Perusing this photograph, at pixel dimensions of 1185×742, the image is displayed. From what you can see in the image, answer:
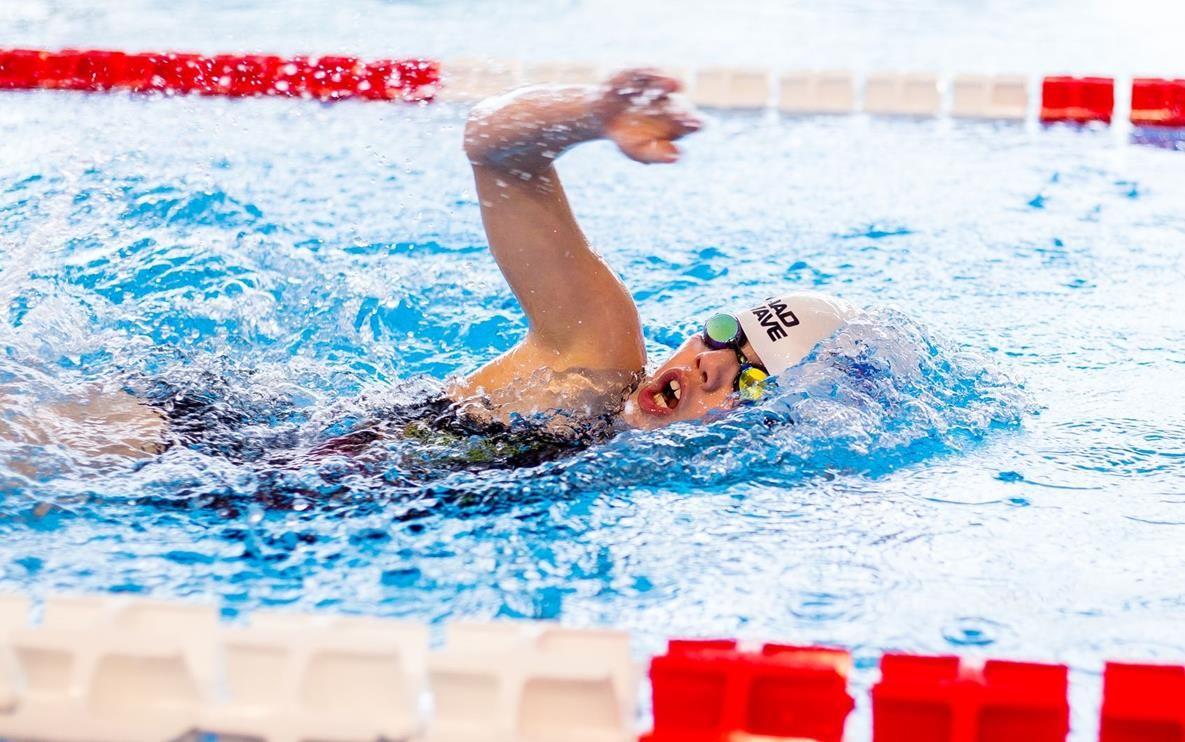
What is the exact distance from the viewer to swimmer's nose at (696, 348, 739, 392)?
2271 mm

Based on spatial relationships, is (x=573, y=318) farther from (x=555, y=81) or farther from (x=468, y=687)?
(x=555, y=81)

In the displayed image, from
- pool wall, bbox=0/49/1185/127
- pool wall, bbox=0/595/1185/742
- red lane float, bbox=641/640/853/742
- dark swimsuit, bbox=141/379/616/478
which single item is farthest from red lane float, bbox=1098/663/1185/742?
pool wall, bbox=0/49/1185/127

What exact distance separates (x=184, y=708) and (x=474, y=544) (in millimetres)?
670

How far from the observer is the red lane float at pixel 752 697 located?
1411 millimetres

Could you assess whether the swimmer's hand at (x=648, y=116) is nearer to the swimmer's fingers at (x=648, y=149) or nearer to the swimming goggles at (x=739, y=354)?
the swimmer's fingers at (x=648, y=149)

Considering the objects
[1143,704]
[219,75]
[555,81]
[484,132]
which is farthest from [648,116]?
[219,75]

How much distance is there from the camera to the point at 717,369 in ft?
7.46

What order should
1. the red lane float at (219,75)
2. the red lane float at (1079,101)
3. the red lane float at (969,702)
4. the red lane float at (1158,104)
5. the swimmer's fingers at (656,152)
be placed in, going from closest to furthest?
1. the red lane float at (969,702)
2. the swimmer's fingers at (656,152)
3. the red lane float at (1158,104)
4. the red lane float at (1079,101)
5. the red lane float at (219,75)

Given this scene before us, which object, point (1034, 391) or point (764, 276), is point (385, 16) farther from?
point (1034, 391)

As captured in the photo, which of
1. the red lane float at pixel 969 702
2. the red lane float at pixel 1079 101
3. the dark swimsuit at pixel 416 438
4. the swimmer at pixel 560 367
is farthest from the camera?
the red lane float at pixel 1079 101

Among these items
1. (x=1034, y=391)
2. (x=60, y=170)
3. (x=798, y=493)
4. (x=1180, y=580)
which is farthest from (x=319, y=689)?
(x=60, y=170)

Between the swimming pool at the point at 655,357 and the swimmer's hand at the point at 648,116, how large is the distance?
Result: 0.68 meters

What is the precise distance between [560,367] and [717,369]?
285 millimetres

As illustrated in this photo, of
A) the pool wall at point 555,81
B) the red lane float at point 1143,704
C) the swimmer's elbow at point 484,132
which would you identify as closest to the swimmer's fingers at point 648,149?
the swimmer's elbow at point 484,132
